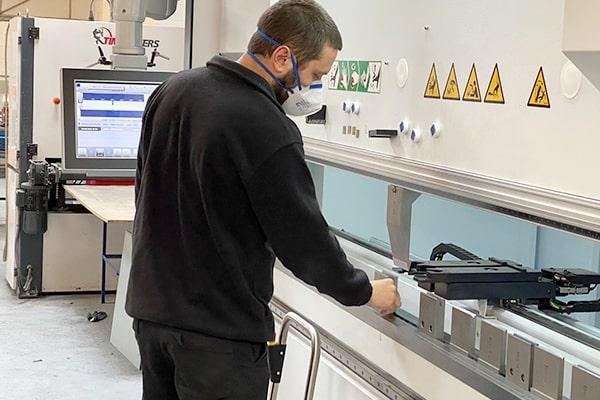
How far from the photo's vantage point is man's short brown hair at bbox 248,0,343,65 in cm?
195

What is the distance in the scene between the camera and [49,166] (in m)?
5.21

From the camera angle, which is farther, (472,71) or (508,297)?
(472,71)

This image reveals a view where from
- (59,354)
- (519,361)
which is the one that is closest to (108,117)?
(59,354)

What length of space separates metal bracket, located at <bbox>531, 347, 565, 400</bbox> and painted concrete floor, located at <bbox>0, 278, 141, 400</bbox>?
105 inches

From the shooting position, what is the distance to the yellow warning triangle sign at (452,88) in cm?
204

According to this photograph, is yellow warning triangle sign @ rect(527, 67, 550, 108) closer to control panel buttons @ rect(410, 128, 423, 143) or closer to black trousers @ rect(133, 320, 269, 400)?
control panel buttons @ rect(410, 128, 423, 143)

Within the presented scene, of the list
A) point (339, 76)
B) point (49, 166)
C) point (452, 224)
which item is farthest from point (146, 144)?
point (49, 166)

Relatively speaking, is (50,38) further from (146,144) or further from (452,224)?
(146,144)

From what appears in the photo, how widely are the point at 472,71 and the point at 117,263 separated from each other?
378 cm

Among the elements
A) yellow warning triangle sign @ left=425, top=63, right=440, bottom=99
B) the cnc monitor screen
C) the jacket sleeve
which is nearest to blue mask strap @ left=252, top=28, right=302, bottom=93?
the jacket sleeve

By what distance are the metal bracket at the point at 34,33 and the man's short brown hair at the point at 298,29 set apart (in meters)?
3.60

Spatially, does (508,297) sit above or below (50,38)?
below

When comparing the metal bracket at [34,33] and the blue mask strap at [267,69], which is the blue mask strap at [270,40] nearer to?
the blue mask strap at [267,69]

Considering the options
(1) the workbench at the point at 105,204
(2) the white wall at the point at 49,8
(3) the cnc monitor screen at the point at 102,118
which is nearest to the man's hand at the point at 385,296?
(1) the workbench at the point at 105,204
